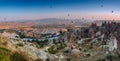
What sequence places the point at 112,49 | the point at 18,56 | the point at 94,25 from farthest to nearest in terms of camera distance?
the point at 94,25
the point at 112,49
the point at 18,56

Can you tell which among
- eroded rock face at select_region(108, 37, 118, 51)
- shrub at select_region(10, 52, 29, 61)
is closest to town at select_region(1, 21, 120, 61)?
eroded rock face at select_region(108, 37, 118, 51)

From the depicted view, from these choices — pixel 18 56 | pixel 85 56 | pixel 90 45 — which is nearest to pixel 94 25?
pixel 90 45

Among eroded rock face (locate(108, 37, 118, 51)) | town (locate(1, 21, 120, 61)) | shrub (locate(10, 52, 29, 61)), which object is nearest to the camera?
shrub (locate(10, 52, 29, 61))

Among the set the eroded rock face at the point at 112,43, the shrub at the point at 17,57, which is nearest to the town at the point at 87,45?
the eroded rock face at the point at 112,43

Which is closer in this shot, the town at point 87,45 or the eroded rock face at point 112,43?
the town at point 87,45

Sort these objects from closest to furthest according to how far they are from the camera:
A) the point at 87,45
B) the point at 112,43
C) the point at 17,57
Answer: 1. the point at 17,57
2. the point at 112,43
3. the point at 87,45

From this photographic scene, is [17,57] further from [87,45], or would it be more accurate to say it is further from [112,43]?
[87,45]

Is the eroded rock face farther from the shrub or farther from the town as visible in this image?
the shrub

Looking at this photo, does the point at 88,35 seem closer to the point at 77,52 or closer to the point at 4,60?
the point at 77,52

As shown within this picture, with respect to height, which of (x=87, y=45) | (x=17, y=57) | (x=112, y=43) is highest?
(x=17, y=57)

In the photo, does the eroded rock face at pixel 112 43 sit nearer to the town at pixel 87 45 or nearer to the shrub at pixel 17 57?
the town at pixel 87 45

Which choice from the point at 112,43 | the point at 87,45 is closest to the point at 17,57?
the point at 112,43
